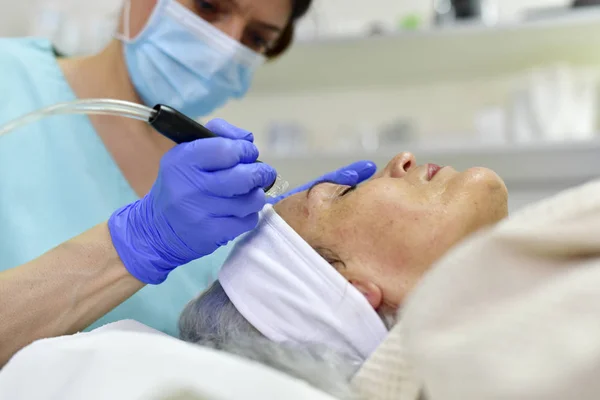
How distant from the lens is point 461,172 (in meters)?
0.94

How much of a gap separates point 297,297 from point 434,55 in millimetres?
1721

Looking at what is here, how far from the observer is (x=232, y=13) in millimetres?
1354

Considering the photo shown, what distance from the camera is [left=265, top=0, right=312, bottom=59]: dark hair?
146 cm

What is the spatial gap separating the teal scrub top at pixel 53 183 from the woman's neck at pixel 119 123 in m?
0.03

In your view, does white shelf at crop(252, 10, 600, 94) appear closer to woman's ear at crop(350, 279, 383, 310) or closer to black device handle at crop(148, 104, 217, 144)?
black device handle at crop(148, 104, 217, 144)

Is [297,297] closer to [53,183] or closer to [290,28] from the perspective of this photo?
[53,183]

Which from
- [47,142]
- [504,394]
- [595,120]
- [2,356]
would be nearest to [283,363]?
[504,394]

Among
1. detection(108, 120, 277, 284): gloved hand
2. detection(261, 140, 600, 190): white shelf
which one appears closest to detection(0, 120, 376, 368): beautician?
detection(108, 120, 277, 284): gloved hand

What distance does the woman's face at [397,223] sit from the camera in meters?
0.85

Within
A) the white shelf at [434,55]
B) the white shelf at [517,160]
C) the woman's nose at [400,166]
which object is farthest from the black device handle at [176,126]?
the white shelf at [434,55]

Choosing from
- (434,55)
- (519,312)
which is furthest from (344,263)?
(434,55)

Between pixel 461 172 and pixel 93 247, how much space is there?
62cm

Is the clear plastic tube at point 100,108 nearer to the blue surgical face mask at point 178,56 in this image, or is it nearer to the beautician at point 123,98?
the beautician at point 123,98

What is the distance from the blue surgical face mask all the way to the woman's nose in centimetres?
55
